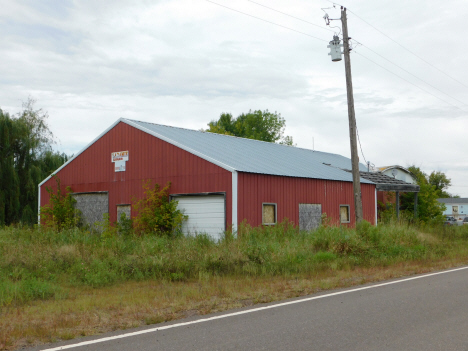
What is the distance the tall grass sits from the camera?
38.3ft

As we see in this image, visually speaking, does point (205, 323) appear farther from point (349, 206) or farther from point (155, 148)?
point (349, 206)

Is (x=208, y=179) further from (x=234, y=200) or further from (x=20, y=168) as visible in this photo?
(x=20, y=168)

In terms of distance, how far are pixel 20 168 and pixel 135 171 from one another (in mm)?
12965

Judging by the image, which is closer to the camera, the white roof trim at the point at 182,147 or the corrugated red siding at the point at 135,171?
the white roof trim at the point at 182,147

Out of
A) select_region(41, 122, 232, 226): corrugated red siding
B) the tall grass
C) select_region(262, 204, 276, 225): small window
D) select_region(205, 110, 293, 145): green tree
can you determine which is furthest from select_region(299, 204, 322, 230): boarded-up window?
select_region(205, 110, 293, 145): green tree

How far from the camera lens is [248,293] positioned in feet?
32.3

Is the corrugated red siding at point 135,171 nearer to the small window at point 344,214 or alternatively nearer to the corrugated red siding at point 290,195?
the corrugated red siding at point 290,195

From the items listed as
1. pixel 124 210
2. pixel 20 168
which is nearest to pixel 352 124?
pixel 124 210

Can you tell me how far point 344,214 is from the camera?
25.9 m

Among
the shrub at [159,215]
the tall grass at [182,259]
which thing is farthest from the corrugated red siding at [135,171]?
the tall grass at [182,259]

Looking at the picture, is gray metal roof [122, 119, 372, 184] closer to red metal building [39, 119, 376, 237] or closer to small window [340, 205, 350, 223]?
red metal building [39, 119, 376, 237]

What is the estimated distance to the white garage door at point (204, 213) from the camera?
20.4 m

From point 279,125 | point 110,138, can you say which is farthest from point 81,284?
point 279,125

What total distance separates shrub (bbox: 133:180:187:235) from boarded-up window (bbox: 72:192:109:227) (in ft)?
10.8
